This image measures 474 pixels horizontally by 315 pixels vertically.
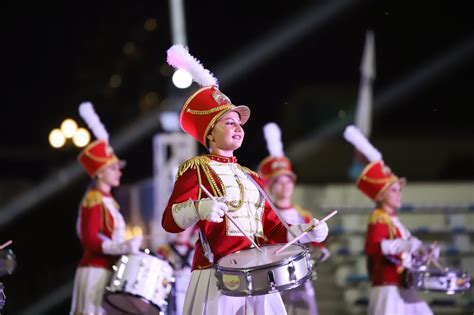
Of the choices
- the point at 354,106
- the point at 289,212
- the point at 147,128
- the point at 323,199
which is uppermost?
the point at 354,106

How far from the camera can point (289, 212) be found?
799 cm

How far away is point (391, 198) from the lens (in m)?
7.66

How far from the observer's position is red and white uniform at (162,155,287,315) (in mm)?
4805

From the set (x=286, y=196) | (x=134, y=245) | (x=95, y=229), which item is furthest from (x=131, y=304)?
(x=286, y=196)

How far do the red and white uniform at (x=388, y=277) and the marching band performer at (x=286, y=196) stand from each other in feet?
1.52

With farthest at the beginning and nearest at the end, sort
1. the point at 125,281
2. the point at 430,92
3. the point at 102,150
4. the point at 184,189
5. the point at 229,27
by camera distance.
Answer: the point at 430,92
the point at 229,27
the point at 102,150
the point at 125,281
the point at 184,189

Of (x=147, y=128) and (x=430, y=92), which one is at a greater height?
(x=430, y=92)

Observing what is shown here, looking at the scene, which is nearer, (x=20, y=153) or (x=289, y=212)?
(x=289, y=212)

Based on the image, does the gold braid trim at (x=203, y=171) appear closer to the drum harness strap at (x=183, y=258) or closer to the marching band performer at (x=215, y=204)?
the marching band performer at (x=215, y=204)

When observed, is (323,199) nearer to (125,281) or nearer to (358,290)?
(358,290)

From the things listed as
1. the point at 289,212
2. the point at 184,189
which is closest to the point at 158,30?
the point at 289,212

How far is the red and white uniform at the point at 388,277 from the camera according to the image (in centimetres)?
732

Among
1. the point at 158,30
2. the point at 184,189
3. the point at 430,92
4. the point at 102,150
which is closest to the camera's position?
the point at 184,189

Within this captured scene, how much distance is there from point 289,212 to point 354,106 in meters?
8.12
